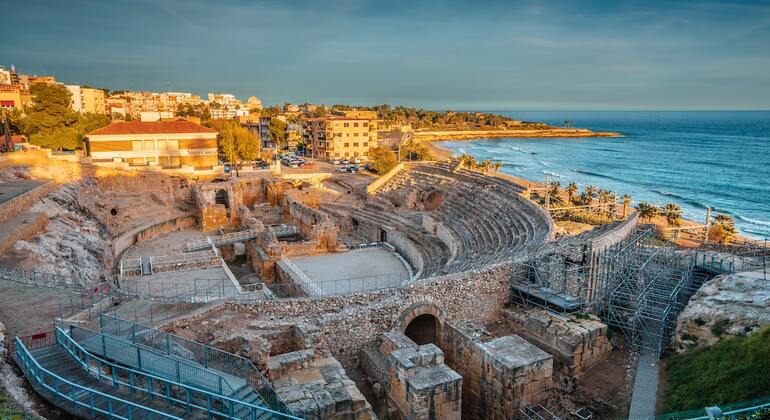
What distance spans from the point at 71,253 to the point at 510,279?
20908 millimetres

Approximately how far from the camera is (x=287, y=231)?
1400 inches

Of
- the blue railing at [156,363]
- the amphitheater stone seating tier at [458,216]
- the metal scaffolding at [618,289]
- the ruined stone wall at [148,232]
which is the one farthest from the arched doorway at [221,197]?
the blue railing at [156,363]

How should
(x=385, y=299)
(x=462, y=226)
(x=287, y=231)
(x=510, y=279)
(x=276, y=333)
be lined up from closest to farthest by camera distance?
1. (x=276, y=333)
2. (x=385, y=299)
3. (x=510, y=279)
4. (x=462, y=226)
5. (x=287, y=231)

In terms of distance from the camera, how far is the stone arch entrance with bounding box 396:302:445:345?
16672mm

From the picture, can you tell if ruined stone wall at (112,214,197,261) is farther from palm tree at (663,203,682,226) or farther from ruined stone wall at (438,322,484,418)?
palm tree at (663,203,682,226)

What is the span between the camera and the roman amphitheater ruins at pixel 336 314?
35.4 feet

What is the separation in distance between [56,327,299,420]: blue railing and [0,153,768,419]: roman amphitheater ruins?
0.19 ft

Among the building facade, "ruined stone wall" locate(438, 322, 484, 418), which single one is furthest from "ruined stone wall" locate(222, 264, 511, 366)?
the building facade

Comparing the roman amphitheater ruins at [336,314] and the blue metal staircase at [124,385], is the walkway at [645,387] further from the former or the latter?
the blue metal staircase at [124,385]

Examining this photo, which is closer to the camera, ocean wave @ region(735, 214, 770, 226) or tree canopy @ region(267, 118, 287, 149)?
ocean wave @ region(735, 214, 770, 226)

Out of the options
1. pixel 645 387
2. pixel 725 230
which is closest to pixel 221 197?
pixel 645 387

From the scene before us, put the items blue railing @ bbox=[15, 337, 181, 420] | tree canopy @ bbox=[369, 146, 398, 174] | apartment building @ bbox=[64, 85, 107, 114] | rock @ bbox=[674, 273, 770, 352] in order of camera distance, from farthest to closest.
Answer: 1. apartment building @ bbox=[64, 85, 107, 114]
2. tree canopy @ bbox=[369, 146, 398, 174]
3. rock @ bbox=[674, 273, 770, 352]
4. blue railing @ bbox=[15, 337, 181, 420]

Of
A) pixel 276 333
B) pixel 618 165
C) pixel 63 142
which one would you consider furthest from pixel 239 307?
pixel 618 165

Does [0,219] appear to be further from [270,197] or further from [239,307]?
[270,197]
